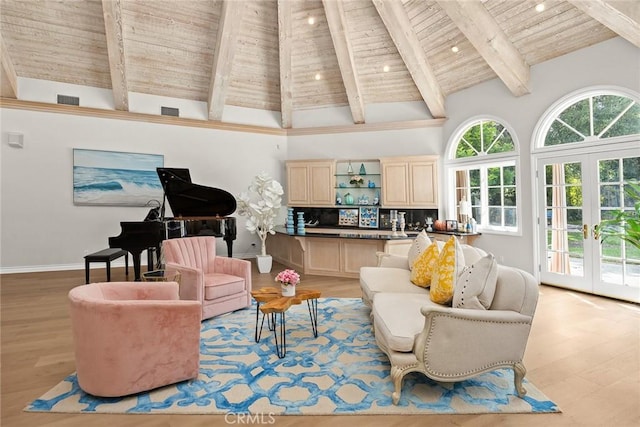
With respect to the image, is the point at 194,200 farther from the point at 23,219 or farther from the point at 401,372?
the point at 401,372

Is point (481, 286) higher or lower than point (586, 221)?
lower

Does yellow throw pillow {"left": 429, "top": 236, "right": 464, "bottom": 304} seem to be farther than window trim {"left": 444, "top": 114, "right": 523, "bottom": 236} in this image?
No

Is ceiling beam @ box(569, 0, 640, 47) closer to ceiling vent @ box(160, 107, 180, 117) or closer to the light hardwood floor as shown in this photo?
the light hardwood floor

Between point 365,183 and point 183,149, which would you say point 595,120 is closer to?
point 365,183

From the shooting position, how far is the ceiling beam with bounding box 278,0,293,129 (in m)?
5.78

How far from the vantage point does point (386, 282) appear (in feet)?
12.0

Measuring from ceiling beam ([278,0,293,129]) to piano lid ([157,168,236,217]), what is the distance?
2.92 metres

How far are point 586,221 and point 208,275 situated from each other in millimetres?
5210

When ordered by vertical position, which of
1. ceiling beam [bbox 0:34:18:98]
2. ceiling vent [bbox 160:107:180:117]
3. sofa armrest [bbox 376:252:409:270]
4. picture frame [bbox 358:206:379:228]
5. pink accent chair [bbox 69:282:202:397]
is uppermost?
ceiling beam [bbox 0:34:18:98]

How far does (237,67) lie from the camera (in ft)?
23.3

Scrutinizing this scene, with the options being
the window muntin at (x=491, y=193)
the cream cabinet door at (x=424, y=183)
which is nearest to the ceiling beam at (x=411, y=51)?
the cream cabinet door at (x=424, y=183)

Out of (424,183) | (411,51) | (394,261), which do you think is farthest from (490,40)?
(394,261)

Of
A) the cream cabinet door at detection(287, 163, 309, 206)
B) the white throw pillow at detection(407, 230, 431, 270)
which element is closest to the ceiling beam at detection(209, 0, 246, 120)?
the cream cabinet door at detection(287, 163, 309, 206)

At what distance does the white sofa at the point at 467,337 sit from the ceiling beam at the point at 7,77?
7.11 metres
